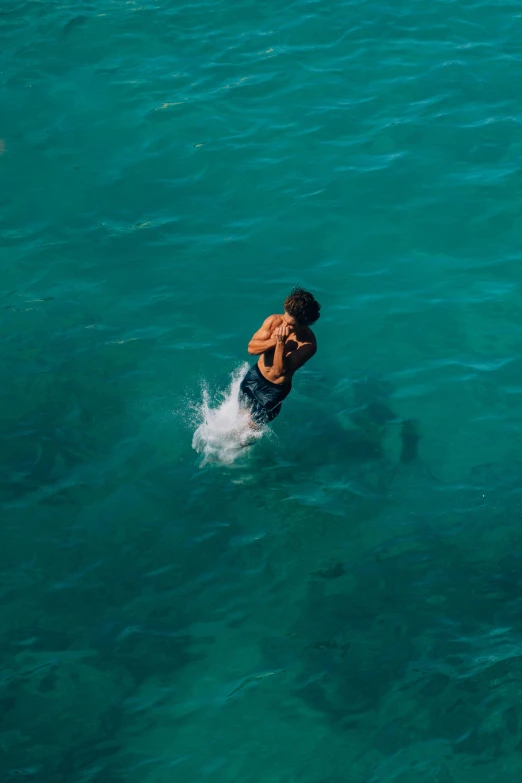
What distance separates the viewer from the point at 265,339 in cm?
1081

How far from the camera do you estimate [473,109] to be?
1645cm

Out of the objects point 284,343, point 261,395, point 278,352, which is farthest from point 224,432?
point 284,343

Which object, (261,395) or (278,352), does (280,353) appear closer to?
(278,352)

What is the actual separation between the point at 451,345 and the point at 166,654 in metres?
6.21

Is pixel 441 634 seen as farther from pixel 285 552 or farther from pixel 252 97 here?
pixel 252 97

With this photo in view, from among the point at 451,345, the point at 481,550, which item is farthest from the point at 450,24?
the point at 481,550

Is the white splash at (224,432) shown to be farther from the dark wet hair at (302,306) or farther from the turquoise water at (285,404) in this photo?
the dark wet hair at (302,306)

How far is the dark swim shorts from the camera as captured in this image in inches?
439

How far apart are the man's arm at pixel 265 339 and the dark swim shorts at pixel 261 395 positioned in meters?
0.42

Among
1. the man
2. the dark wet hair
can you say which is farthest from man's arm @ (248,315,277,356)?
the dark wet hair

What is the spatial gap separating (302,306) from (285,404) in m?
2.20

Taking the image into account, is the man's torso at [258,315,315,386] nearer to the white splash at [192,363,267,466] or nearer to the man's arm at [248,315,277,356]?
the man's arm at [248,315,277,356]

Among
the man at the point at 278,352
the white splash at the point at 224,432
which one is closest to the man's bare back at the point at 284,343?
the man at the point at 278,352

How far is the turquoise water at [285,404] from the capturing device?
29.6 feet
